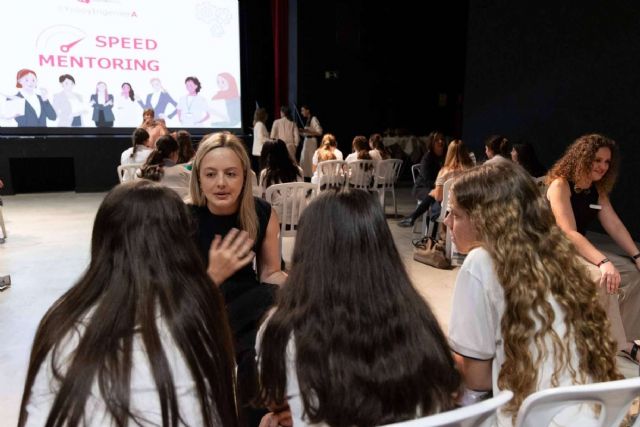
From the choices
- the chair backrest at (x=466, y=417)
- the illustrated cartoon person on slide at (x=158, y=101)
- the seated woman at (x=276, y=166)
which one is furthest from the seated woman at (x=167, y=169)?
the illustrated cartoon person on slide at (x=158, y=101)

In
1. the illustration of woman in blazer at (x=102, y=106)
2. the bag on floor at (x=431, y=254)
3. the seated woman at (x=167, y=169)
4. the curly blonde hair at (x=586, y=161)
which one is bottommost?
the bag on floor at (x=431, y=254)

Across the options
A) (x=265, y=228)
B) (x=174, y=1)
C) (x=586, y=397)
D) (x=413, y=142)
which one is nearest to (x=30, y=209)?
(x=174, y=1)

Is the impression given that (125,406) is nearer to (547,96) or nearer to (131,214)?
(131,214)

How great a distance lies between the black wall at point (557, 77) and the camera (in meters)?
5.54

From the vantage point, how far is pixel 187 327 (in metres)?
1.01

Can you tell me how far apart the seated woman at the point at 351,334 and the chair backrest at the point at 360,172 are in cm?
499

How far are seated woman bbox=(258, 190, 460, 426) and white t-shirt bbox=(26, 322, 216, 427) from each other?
20cm

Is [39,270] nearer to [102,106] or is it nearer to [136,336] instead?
[136,336]

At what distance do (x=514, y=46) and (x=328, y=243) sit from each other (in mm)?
6923

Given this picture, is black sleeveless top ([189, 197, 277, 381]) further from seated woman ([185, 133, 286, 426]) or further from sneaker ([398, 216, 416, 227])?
sneaker ([398, 216, 416, 227])

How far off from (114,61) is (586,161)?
736 cm

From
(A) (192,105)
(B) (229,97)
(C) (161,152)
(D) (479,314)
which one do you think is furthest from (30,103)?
(D) (479,314)

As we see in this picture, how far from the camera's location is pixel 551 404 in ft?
3.27

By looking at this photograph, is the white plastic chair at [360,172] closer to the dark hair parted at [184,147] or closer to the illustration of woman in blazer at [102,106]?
the dark hair parted at [184,147]
